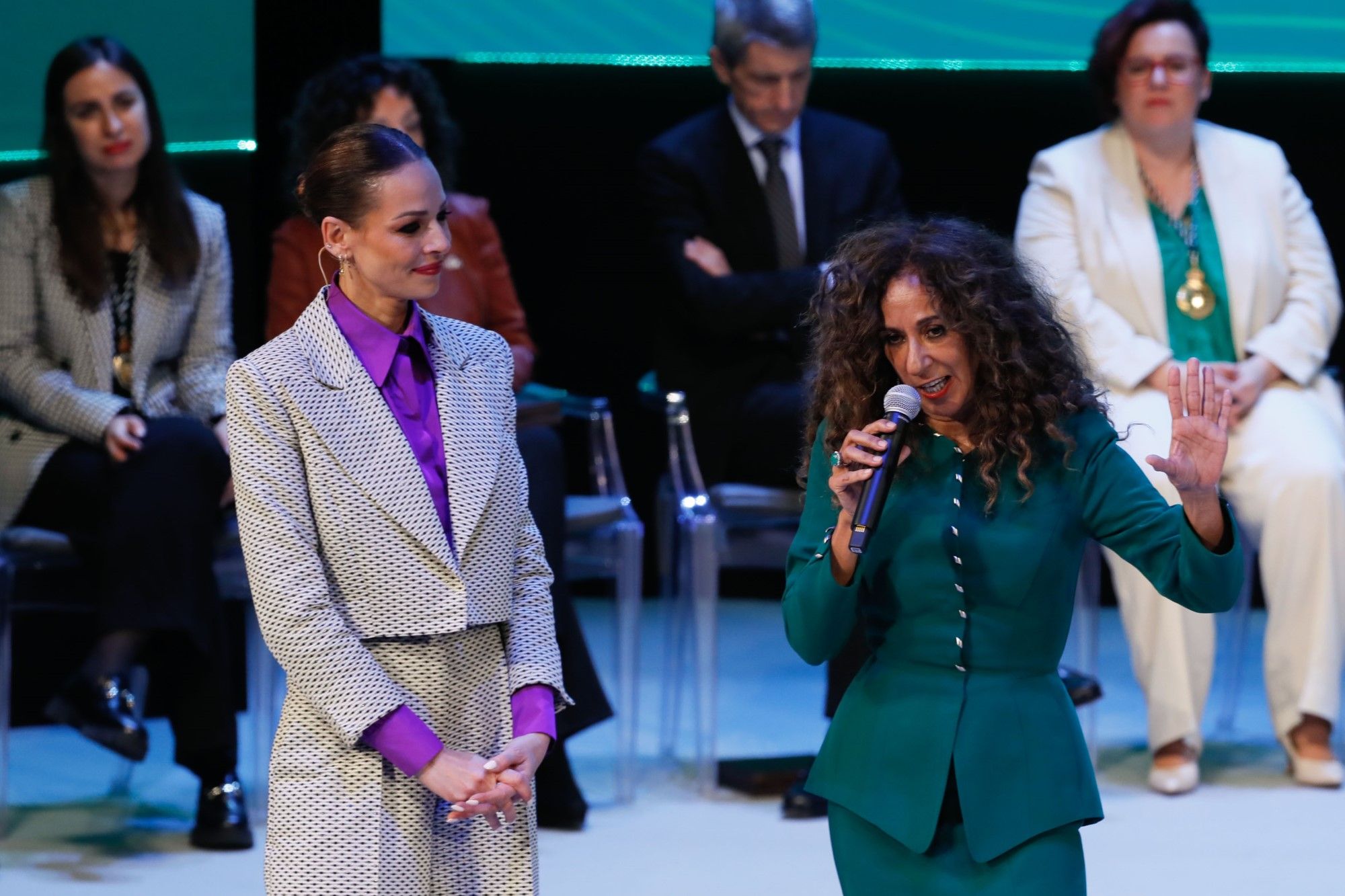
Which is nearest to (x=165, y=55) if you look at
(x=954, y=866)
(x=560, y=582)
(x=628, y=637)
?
(x=560, y=582)

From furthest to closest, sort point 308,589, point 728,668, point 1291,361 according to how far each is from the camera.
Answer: point 728,668
point 1291,361
point 308,589

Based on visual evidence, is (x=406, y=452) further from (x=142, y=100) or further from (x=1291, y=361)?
(x=1291, y=361)

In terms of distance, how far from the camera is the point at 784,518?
4109 millimetres

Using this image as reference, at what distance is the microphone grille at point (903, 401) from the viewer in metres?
2.12

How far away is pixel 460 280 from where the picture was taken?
427 centimetres

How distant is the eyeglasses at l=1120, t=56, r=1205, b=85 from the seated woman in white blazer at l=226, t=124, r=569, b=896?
2.64m

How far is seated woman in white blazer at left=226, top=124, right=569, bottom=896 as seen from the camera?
202 cm

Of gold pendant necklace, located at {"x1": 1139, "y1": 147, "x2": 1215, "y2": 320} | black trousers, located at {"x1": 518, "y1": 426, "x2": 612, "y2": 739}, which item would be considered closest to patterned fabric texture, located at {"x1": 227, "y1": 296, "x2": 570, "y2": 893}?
black trousers, located at {"x1": 518, "y1": 426, "x2": 612, "y2": 739}

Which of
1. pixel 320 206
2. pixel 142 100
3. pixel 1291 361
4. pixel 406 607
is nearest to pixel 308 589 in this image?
pixel 406 607

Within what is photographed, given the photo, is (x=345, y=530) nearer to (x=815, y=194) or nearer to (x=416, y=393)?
(x=416, y=393)

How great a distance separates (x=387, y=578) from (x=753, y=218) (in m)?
2.44

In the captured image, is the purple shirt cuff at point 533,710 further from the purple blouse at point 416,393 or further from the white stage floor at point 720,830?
the white stage floor at point 720,830

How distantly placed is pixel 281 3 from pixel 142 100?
975 mm

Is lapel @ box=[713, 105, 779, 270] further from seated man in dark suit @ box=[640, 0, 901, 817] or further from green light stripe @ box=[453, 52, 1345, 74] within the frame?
green light stripe @ box=[453, 52, 1345, 74]
